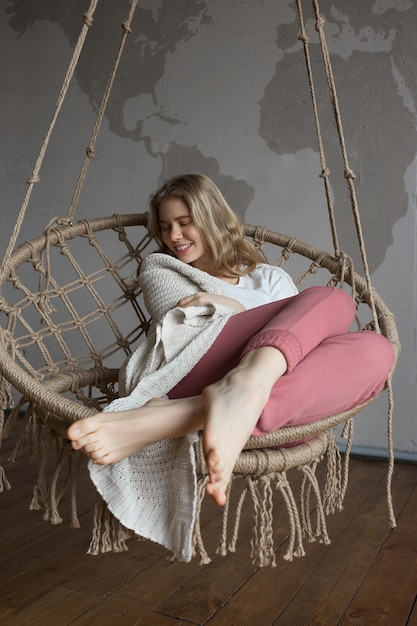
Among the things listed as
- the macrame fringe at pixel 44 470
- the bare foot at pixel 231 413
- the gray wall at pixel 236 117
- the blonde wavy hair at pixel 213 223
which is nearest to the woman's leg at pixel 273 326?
the bare foot at pixel 231 413

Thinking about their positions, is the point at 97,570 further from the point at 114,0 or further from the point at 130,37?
the point at 114,0

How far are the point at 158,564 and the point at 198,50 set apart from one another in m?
1.99

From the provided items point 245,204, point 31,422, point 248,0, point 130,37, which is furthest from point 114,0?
point 31,422

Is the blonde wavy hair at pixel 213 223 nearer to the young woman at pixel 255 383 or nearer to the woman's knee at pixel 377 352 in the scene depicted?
the young woman at pixel 255 383

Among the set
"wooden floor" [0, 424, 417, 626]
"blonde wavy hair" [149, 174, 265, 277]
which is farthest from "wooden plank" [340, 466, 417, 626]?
"blonde wavy hair" [149, 174, 265, 277]

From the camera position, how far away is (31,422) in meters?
1.52

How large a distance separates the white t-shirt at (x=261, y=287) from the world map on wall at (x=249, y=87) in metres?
0.75

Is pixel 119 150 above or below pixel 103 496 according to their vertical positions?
above

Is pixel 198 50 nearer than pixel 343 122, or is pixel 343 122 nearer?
pixel 343 122

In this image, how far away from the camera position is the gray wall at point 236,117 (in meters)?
2.43

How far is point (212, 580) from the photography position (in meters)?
1.56

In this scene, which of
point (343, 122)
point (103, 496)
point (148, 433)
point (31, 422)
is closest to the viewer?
point (148, 433)

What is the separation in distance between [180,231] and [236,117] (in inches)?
41.2

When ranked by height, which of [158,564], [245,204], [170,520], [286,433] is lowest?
[158,564]
